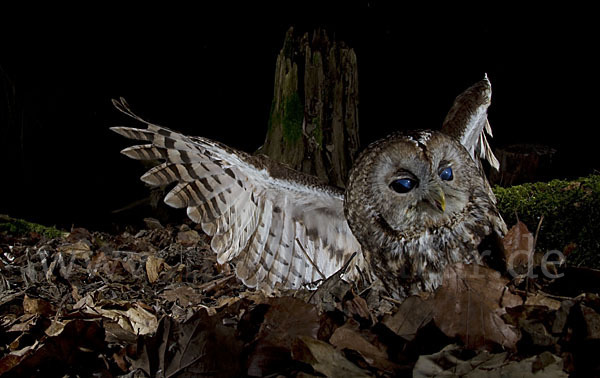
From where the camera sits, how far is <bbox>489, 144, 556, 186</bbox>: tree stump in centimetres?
433

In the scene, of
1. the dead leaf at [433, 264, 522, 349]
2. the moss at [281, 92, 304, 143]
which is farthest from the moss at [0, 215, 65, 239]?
the dead leaf at [433, 264, 522, 349]

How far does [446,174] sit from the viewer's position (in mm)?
2318

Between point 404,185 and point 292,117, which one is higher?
point 292,117

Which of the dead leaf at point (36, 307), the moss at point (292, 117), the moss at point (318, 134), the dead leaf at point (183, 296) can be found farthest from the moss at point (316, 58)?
the dead leaf at point (36, 307)

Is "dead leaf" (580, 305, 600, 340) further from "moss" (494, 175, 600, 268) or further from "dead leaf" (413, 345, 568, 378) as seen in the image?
"moss" (494, 175, 600, 268)

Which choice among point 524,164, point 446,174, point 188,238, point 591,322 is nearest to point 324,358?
point 591,322

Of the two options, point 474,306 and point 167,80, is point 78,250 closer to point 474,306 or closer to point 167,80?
point 167,80

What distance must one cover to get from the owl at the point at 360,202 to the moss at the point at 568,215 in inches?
25.2

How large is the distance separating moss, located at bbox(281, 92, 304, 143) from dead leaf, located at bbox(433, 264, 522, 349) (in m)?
3.68

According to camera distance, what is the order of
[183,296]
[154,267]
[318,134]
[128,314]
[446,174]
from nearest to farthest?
[128,314] → [446,174] → [183,296] → [154,267] → [318,134]

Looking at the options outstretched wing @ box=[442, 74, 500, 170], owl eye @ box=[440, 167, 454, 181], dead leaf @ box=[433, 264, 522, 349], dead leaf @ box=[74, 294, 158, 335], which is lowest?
dead leaf @ box=[74, 294, 158, 335]

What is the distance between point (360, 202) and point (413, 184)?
0.89 feet

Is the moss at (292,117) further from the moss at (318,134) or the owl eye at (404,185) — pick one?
the owl eye at (404,185)

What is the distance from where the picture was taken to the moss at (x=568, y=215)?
2699 mm
